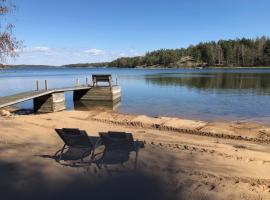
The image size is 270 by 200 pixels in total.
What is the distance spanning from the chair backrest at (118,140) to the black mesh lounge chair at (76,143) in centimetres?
39

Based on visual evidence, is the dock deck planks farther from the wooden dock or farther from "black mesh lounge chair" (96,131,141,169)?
"black mesh lounge chair" (96,131,141,169)

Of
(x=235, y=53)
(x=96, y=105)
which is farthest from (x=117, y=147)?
(x=235, y=53)

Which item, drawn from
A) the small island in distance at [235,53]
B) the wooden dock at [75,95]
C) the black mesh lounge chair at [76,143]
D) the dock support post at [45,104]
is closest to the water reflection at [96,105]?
the wooden dock at [75,95]

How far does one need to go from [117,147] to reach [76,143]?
3.37 feet

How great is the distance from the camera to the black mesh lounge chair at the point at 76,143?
8271mm

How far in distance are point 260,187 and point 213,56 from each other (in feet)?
566

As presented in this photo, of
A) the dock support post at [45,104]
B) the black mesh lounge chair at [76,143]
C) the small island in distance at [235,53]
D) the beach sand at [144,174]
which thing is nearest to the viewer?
the beach sand at [144,174]

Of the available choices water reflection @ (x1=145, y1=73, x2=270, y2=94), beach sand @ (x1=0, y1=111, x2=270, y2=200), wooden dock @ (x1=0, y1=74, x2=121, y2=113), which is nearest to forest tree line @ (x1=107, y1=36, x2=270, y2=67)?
water reflection @ (x1=145, y1=73, x2=270, y2=94)

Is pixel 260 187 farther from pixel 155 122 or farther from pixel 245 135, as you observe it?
pixel 155 122

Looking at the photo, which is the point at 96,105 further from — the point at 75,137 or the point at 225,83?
the point at 225,83

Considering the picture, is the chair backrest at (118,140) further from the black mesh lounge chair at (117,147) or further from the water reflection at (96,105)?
the water reflection at (96,105)

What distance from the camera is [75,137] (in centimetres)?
836

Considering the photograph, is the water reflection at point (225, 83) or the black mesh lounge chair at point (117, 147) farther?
the water reflection at point (225, 83)

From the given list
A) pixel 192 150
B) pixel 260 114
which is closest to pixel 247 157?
pixel 192 150
